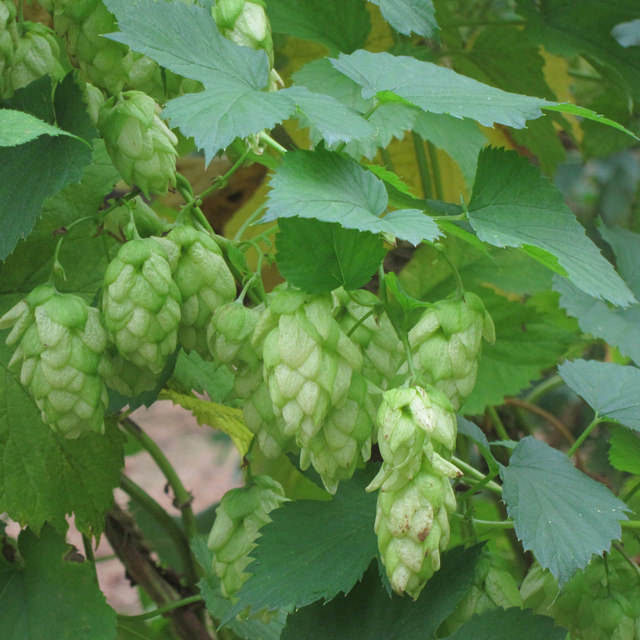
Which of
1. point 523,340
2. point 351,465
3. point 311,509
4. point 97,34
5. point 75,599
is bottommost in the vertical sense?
point 523,340

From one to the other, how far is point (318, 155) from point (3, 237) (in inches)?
11.5

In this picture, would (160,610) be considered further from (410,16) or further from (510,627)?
(410,16)

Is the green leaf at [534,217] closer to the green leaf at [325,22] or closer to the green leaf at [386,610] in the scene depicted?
the green leaf at [386,610]

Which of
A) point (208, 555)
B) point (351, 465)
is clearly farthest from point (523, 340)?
point (351, 465)

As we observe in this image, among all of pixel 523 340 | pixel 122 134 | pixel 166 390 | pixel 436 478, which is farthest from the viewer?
pixel 523 340

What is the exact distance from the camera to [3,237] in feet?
2.50

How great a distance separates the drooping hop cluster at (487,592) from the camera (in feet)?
2.69

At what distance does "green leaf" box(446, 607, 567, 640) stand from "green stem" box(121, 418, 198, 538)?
604 mm

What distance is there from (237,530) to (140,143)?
0.36 meters

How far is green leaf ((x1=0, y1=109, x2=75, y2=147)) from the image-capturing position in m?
0.64

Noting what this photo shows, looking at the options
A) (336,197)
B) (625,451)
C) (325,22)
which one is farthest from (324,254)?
(325,22)

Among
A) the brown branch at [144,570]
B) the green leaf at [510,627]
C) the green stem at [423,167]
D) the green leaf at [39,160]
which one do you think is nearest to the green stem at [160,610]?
the brown branch at [144,570]

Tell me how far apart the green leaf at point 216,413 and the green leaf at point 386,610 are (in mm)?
280

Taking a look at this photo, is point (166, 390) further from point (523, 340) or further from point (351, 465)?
point (523, 340)
